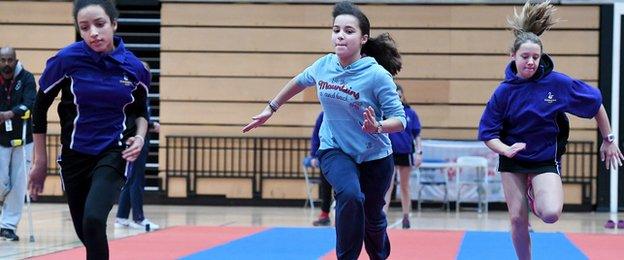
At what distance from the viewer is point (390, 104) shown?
6820 mm

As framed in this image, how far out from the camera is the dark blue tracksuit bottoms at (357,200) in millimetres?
6641

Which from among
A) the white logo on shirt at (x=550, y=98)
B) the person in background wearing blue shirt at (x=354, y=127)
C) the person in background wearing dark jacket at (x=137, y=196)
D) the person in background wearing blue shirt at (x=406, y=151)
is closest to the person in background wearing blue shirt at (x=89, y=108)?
the person in background wearing blue shirt at (x=354, y=127)

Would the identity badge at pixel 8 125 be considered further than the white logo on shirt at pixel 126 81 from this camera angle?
Yes

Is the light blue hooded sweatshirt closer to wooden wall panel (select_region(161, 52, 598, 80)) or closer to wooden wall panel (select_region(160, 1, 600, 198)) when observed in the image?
wooden wall panel (select_region(161, 52, 598, 80))

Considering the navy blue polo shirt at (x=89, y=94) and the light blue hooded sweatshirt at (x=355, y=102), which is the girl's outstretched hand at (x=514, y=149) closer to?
the light blue hooded sweatshirt at (x=355, y=102)

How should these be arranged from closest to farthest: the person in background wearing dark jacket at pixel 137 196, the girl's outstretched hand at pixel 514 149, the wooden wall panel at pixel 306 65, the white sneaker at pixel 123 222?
1. the girl's outstretched hand at pixel 514 149
2. the person in background wearing dark jacket at pixel 137 196
3. the white sneaker at pixel 123 222
4. the wooden wall panel at pixel 306 65

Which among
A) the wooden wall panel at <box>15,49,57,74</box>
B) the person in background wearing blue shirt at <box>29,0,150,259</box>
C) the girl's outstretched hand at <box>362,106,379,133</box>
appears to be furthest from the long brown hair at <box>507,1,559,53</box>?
the wooden wall panel at <box>15,49,57,74</box>

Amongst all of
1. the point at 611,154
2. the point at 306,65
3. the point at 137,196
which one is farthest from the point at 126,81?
the point at 306,65

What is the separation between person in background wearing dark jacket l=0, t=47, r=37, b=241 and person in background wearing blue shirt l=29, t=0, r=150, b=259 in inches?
188

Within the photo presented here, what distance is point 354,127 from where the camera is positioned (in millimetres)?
6910

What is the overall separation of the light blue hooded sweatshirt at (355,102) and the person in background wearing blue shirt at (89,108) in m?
1.29

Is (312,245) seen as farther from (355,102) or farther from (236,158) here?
(236,158)

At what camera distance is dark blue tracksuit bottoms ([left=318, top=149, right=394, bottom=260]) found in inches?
261

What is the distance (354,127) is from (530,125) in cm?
122
